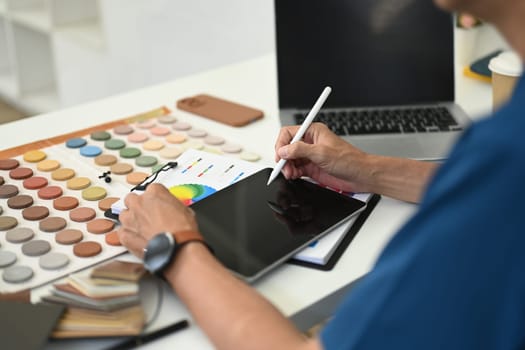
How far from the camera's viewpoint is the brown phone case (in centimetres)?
142

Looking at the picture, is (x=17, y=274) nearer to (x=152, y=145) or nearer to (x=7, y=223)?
(x=7, y=223)

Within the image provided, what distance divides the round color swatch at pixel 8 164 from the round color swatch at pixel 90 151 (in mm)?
112

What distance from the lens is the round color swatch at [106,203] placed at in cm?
106

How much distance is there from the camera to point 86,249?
3.13 feet

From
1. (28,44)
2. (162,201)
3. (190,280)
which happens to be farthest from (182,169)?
(28,44)

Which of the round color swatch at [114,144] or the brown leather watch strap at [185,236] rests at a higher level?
the brown leather watch strap at [185,236]

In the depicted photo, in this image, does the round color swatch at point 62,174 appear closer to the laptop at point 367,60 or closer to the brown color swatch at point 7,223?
the brown color swatch at point 7,223

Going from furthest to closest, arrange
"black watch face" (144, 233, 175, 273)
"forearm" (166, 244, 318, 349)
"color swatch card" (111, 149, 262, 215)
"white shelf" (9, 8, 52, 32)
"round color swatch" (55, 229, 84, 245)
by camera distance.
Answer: "white shelf" (9, 8, 52, 32), "color swatch card" (111, 149, 262, 215), "round color swatch" (55, 229, 84, 245), "black watch face" (144, 233, 175, 273), "forearm" (166, 244, 318, 349)

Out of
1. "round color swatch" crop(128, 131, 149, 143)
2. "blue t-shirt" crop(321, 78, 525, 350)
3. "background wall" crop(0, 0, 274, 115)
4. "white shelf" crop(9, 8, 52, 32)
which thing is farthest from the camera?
"white shelf" crop(9, 8, 52, 32)

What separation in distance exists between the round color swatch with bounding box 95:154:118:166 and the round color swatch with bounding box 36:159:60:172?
7 cm

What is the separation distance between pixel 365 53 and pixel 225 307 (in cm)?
80

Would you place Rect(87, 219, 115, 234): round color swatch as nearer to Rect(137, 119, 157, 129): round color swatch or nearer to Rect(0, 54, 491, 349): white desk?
Rect(0, 54, 491, 349): white desk

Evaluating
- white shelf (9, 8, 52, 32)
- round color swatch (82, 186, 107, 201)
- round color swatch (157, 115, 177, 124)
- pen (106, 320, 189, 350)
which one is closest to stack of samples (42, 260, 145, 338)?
pen (106, 320, 189, 350)

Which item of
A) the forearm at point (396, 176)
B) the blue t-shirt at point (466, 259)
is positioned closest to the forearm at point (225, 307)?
the blue t-shirt at point (466, 259)
